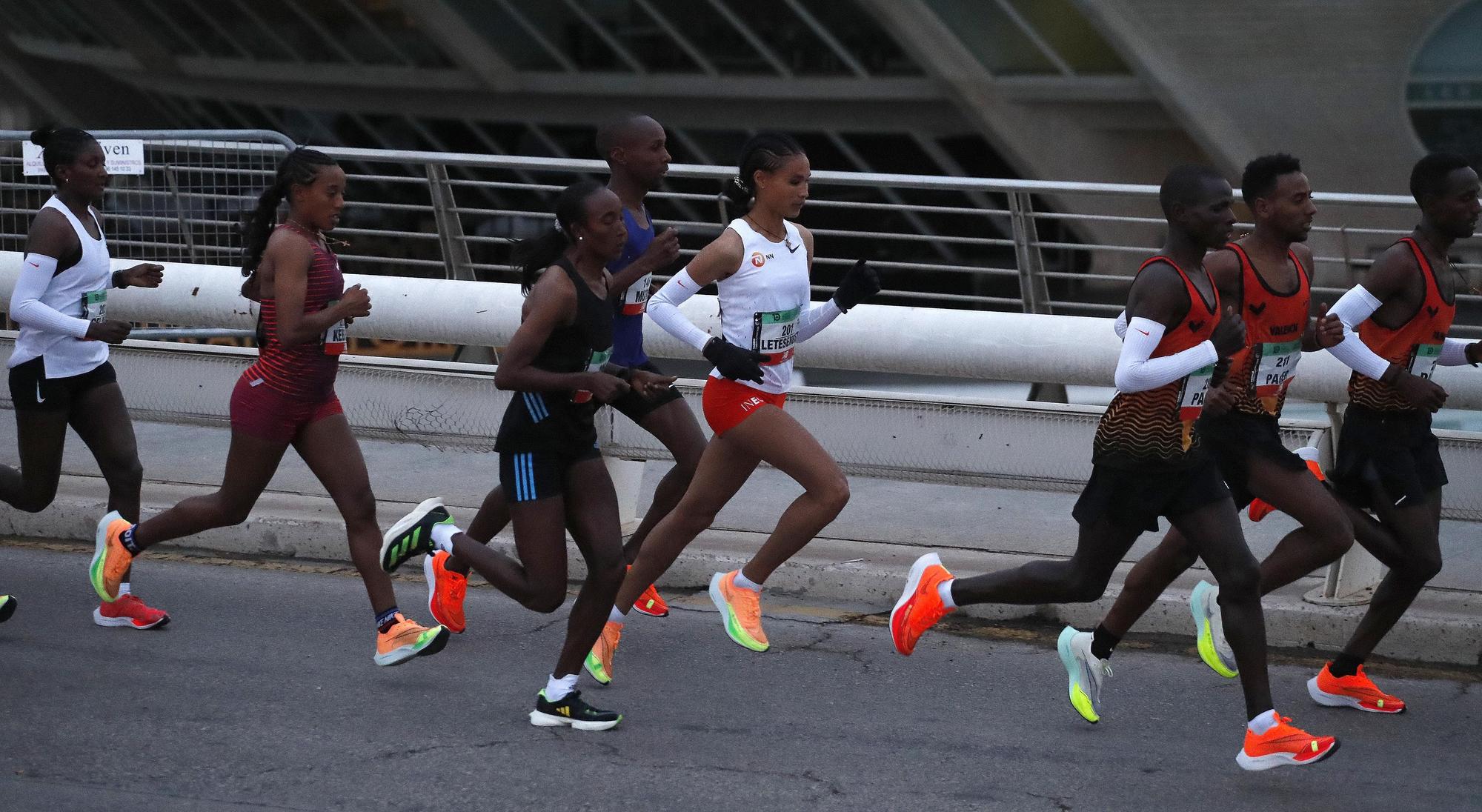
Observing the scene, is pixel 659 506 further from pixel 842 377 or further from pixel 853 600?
pixel 842 377

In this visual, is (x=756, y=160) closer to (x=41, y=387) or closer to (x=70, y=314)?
(x=70, y=314)

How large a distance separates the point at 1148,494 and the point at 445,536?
2.46m

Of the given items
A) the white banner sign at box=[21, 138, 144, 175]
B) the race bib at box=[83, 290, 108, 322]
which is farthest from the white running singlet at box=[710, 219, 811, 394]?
the white banner sign at box=[21, 138, 144, 175]

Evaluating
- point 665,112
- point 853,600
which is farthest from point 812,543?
point 665,112

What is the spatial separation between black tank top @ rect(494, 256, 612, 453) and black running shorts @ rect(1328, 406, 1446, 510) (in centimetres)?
252

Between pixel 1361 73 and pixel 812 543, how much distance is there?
59.4 ft

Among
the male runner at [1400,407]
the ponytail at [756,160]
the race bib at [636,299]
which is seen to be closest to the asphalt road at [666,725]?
the male runner at [1400,407]

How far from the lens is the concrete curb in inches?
242

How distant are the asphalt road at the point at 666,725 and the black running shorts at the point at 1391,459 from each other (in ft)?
2.37

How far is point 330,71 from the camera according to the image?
31109 millimetres

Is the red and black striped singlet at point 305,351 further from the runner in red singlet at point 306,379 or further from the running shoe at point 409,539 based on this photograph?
the running shoe at point 409,539

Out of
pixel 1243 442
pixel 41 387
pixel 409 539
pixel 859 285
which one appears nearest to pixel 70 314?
pixel 41 387

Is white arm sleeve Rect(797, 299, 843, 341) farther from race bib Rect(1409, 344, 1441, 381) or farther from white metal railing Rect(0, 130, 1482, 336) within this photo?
race bib Rect(1409, 344, 1441, 381)

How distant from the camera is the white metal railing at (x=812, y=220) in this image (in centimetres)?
949
